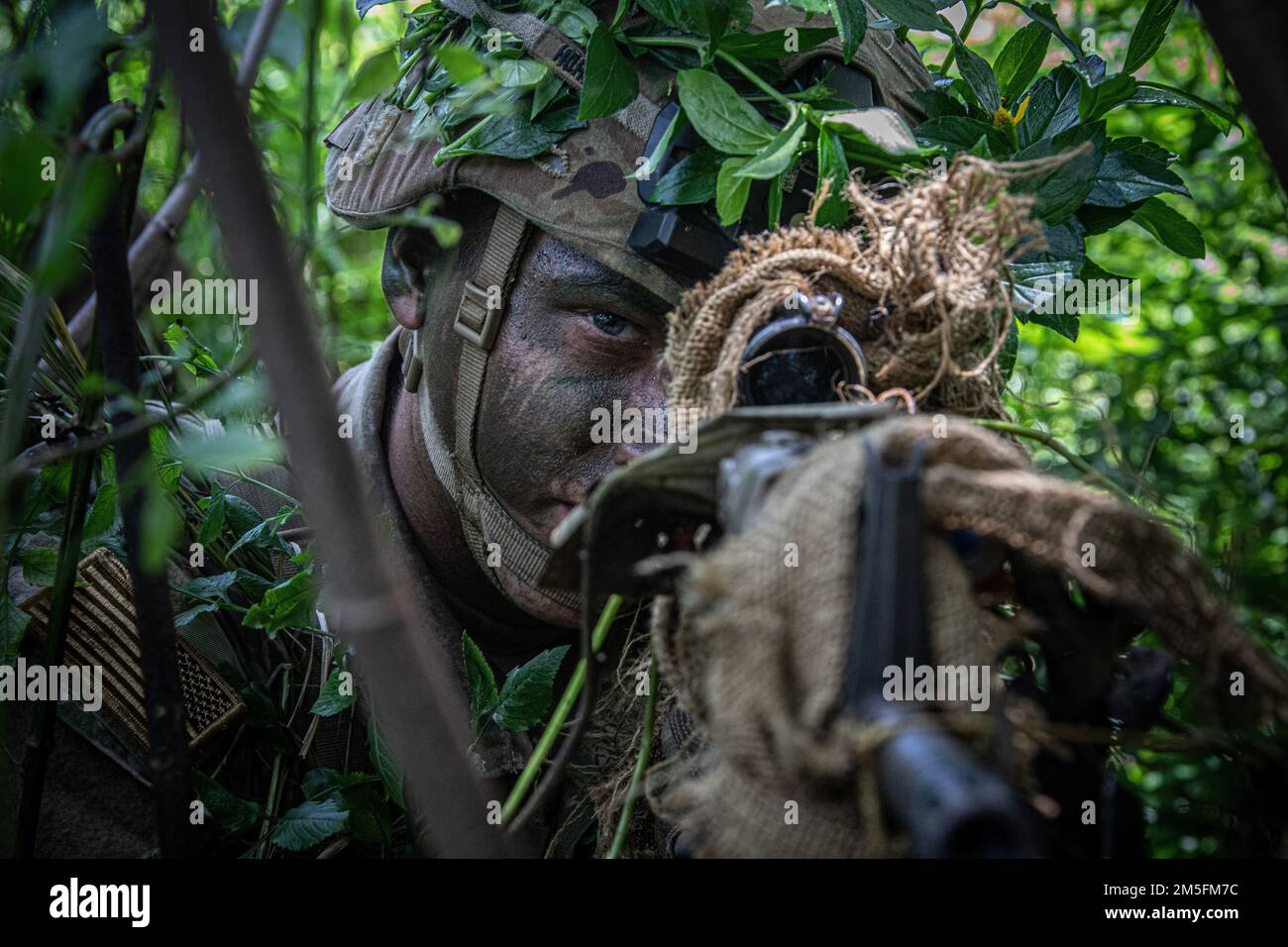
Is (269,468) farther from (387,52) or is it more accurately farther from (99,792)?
(387,52)

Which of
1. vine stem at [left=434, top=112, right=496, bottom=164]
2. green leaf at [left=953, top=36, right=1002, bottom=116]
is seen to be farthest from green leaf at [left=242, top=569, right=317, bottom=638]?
green leaf at [left=953, top=36, right=1002, bottom=116]

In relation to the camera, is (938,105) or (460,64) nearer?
(460,64)

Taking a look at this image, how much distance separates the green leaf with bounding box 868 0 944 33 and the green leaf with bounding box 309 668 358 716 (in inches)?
44.7

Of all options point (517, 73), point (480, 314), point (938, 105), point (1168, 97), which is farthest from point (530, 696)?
point (1168, 97)

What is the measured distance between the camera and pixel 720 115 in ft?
4.57

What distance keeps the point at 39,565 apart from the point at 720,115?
1050mm

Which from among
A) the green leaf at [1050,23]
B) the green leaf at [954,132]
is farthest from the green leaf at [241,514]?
the green leaf at [1050,23]

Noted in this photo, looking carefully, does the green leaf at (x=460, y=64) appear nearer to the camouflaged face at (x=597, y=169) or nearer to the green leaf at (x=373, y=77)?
the green leaf at (x=373, y=77)

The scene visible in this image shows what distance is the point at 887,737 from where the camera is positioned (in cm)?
65

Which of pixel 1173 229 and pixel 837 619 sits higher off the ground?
pixel 1173 229

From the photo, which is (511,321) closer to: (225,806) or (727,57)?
(727,57)

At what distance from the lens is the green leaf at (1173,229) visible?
1.60 m
